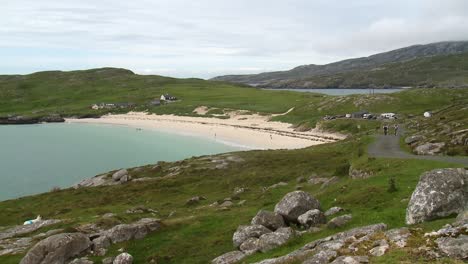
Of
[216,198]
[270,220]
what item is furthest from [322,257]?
[216,198]

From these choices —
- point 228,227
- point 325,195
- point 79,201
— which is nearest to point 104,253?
point 228,227

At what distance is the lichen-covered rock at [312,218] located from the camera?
27.1 m

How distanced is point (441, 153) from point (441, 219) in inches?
1072

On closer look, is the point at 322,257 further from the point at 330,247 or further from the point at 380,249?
the point at 380,249

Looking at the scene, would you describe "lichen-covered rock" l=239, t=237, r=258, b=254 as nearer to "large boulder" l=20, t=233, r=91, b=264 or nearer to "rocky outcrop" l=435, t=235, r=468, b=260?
"rocky outcrop" l=435, t=235, r=468, b=260

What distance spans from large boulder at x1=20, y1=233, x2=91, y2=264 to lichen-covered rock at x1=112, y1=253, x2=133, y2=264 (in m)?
3.50

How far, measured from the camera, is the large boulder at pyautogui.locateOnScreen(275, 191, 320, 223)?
28.5 metres

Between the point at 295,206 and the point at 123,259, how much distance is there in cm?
1203

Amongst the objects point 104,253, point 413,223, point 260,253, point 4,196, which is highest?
point 413,223

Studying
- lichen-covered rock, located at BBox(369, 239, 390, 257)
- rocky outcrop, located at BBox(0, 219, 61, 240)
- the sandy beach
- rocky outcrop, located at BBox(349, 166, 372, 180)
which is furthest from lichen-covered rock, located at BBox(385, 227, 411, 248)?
the sandy beach

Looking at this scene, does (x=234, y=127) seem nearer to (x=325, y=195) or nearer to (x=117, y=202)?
(x=117, y=202)

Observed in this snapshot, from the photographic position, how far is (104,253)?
29953 mm

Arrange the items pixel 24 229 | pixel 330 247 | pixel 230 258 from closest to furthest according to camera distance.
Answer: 1. pixel 330 247
2. pixel 230 258
3. pixel 24 229

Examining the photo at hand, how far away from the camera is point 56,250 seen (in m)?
28.5
